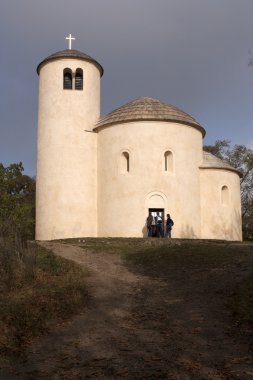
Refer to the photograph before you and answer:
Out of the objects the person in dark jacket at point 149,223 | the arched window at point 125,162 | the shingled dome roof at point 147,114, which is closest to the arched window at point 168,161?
the shingled dome roof at point 147,114

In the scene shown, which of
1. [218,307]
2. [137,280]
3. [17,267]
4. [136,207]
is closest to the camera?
[218,307]

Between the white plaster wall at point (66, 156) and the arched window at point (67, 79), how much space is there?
32 cm

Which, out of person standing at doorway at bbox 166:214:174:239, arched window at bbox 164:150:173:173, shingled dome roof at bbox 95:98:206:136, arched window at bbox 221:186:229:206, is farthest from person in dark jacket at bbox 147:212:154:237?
arched window at bbox 221:186:229:206

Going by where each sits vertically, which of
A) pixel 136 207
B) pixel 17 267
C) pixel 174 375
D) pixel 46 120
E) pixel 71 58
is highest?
pixel 71 58

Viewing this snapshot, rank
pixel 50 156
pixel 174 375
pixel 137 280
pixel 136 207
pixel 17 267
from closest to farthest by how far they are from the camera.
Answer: pixel 174 375 → pixel 17 267 → pixel 137 280 → pixel 136 207 → pixel 50 156

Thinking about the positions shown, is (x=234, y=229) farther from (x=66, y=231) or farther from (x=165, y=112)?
(x=66, y=231)

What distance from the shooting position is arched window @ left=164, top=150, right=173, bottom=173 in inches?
1088

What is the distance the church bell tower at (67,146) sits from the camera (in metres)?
28.4

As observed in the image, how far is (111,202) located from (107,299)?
16.4 m

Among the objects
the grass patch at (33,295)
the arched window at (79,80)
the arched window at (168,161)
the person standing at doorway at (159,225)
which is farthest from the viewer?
the arched window at (79,80)

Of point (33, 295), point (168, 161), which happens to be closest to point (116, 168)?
point (168, 161)

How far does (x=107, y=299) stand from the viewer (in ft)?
36.7

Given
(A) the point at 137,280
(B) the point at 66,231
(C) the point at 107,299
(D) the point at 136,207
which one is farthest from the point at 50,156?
(C) the point at 107,299

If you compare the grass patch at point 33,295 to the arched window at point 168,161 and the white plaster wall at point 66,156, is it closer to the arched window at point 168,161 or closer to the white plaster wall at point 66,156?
the white plaster wall at point 66,156
